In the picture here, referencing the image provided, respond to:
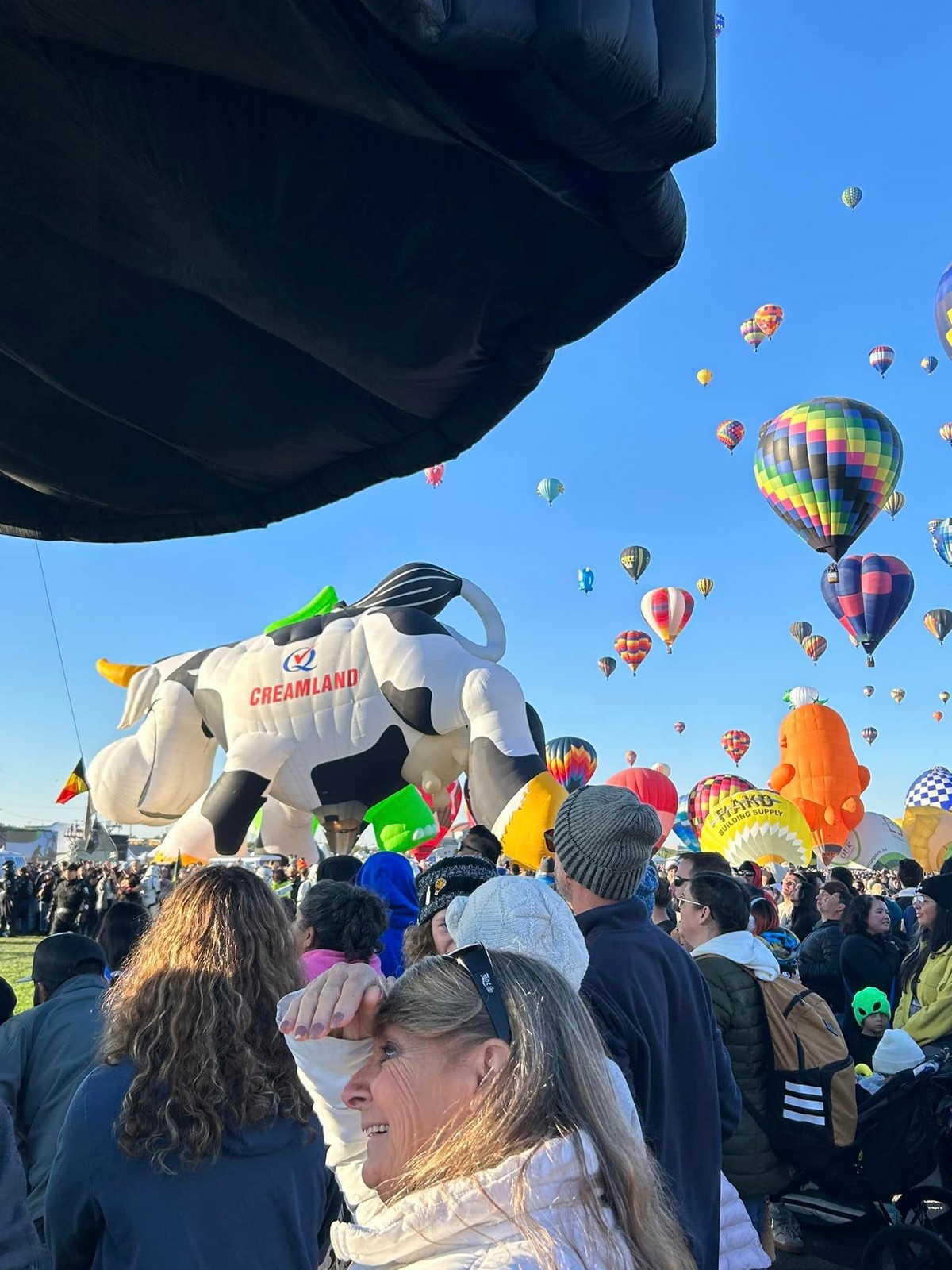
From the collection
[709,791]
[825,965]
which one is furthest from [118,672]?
[709,791]

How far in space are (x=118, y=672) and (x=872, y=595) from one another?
15.6m

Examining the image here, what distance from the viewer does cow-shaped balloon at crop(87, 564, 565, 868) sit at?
907cm

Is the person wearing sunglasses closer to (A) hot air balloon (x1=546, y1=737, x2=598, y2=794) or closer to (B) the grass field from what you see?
(B) the grass field

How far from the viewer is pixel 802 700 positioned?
127 feet

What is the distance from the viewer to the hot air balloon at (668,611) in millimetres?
24250

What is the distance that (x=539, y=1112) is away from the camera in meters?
0.89

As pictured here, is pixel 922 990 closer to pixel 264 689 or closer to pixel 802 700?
pixel 264 689

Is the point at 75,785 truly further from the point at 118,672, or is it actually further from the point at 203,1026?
the point at 203,1026

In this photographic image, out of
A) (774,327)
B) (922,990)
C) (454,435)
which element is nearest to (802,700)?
(774,327)

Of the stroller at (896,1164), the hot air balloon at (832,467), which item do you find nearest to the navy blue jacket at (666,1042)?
the stroller at (896,1164)

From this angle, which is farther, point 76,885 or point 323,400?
point 76,885

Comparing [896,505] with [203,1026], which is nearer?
[203,1026]

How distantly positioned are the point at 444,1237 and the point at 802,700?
130 ft

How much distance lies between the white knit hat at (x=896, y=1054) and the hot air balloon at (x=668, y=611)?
69.0ft
